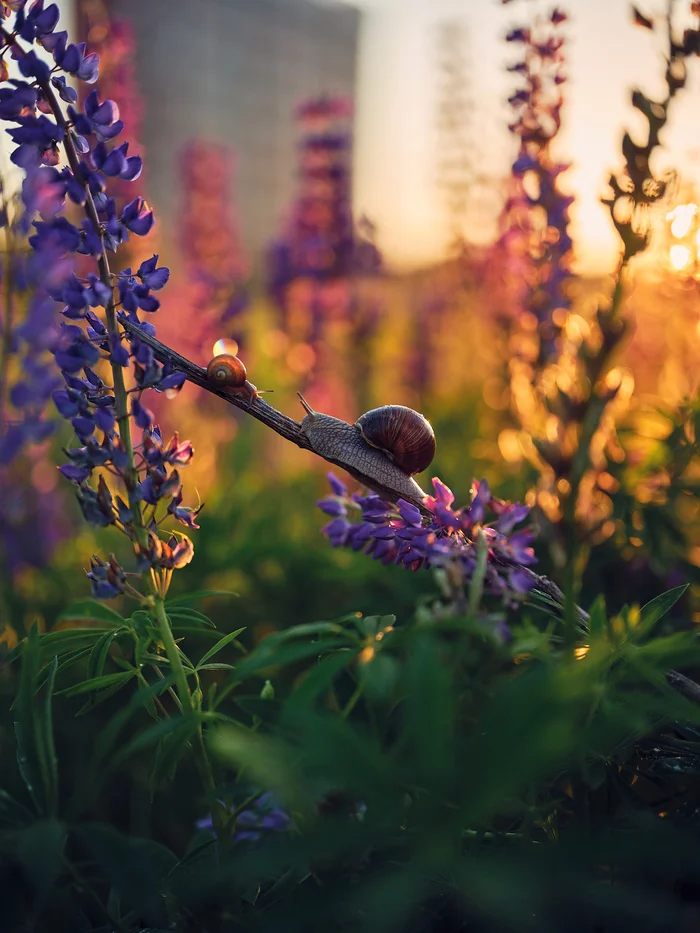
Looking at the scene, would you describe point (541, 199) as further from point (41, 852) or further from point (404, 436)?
point (41, 852)

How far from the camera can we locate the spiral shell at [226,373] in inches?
41.6

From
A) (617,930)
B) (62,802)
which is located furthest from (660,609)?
(62,802)

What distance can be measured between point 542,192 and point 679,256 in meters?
0.45

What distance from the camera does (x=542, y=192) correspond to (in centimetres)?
212

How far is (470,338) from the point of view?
456 cm

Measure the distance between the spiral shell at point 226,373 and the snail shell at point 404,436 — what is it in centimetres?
23

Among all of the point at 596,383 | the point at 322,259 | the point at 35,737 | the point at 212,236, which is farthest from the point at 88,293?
the point at 212,236

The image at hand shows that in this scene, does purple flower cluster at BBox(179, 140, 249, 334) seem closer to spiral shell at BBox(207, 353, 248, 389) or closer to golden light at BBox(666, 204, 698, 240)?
golden light at BBox(666, 204, 698, 240)

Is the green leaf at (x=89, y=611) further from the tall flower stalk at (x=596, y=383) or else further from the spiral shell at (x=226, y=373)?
the tall flower stalk at (x=596, y=383)

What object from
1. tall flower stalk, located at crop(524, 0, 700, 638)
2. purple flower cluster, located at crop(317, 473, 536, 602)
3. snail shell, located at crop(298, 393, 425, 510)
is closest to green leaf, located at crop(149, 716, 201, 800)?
purple flower cluster, located at crop(317, 473, 536, 602)

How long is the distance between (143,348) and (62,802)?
3.77 ft

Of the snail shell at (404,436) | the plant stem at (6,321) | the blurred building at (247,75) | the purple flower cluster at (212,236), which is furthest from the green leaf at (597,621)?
the blurred building at (247,75)

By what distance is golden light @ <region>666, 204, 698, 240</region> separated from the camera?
1.72 meters

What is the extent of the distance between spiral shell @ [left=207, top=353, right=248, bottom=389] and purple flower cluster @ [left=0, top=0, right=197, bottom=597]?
6 centimetres
